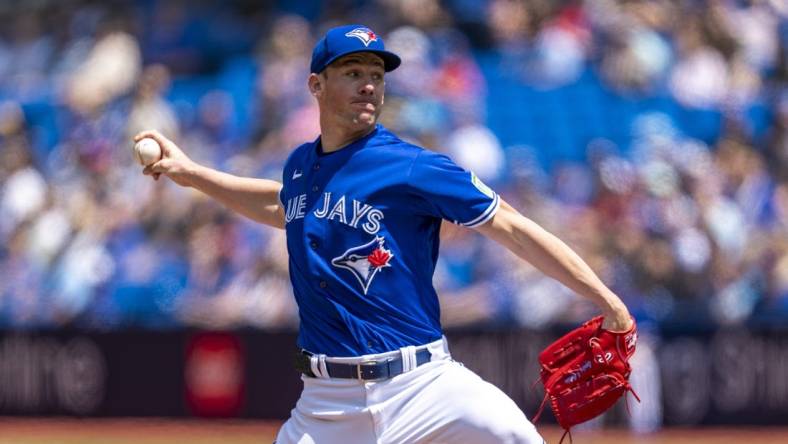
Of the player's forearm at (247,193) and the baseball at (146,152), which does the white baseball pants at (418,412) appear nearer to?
the player's forearm at (247,193)

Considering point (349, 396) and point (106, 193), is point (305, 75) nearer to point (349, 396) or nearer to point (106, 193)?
point (106, 193)

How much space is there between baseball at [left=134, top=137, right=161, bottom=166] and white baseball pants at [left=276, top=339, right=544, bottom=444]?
1.29 metres

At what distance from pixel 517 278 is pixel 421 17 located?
3.62m

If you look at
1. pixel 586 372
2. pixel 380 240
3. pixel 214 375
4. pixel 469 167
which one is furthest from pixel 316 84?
pixel 469 167

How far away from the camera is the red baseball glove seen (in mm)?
5055

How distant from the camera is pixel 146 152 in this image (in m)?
5.66

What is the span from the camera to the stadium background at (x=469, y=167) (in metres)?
12.4

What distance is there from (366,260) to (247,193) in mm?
966

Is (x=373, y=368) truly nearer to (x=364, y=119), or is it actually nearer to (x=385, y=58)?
(x=364, y=119)

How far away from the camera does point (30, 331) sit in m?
13.9

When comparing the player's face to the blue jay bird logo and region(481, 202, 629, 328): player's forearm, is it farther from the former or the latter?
region(481, 202, 629, 328): player's forearm

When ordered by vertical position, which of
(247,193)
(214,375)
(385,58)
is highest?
(385,58)

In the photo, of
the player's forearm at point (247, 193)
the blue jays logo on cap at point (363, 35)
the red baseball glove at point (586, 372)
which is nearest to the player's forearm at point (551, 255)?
the red baseball glove at point (586, 372)

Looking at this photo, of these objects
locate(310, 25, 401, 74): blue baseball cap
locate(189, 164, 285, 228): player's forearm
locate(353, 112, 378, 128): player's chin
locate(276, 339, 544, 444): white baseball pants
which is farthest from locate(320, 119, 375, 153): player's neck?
locate(276, 339, 544, 444): white baseball pants
